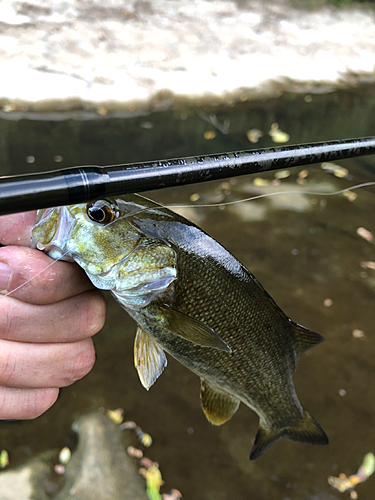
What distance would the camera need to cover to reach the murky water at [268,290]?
7.82 ft

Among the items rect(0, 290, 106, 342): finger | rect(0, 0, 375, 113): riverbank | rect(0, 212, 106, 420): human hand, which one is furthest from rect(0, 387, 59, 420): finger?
rect(0, 0, 375, 113): riverbank

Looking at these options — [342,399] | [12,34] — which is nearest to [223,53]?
[12,34]

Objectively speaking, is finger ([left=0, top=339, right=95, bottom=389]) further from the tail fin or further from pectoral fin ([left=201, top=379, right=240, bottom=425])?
the tail fin

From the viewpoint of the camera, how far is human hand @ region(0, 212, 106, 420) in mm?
1062

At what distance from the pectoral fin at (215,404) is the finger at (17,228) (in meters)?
0.83

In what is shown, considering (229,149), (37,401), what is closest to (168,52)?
(229,149)

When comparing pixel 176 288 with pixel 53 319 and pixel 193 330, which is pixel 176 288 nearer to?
pixel 193 330

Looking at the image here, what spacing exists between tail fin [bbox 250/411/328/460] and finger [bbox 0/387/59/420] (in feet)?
2.76

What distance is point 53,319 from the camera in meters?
1.18

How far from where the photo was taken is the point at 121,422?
2.50 m

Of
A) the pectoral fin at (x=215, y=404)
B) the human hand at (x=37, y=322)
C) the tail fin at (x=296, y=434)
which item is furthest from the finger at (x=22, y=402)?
the tail fin at (x=296, y=434)

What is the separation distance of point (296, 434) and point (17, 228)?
133 centimetres

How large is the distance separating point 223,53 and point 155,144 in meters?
2.26

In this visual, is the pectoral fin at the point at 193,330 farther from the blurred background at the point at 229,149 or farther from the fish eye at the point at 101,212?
the blurred background at the point at 229,149
